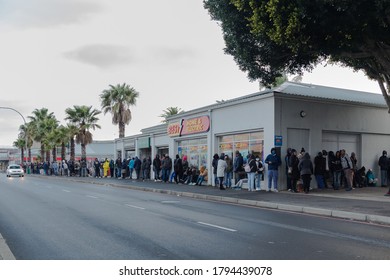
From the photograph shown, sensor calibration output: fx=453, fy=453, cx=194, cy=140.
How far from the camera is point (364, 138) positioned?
79.2 ft

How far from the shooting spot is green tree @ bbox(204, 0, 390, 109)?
47.1 feet

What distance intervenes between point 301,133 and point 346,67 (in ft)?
14.0

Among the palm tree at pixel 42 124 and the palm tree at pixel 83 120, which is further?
the palm tree at pixel 42 124

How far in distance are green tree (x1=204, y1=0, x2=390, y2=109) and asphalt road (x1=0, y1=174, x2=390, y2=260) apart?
6138 mm

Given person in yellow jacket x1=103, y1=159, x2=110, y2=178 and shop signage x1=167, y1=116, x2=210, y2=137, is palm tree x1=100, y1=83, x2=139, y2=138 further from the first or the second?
shop signage x1=167, y1=116, x2=210, y2=137

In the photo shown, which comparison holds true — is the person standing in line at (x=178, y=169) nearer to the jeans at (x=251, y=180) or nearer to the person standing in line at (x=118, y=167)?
the jeans at (x=251, y=180)

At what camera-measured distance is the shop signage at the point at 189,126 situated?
26.9 m

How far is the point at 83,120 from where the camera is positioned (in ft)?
172

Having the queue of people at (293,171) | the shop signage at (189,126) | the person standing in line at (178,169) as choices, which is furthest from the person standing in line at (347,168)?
the person standing in line at (178,169)

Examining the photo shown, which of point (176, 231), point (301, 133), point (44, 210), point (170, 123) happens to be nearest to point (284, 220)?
point (176, 231)

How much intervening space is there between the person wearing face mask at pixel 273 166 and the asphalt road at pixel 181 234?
6041 mm

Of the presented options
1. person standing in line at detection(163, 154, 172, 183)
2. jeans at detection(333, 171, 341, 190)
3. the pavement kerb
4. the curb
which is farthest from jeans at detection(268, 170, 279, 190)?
the curb
